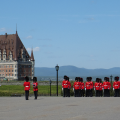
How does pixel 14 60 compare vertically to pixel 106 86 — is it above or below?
above

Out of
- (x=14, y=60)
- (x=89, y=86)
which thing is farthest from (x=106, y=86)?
(x=14, y=60)

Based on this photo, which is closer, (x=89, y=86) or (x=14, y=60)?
(x=89, y=86)

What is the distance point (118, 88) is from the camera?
2614 cm

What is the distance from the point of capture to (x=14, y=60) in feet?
507

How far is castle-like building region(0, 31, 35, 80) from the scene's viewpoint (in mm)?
153500

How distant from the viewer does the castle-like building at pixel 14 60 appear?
154 meters
